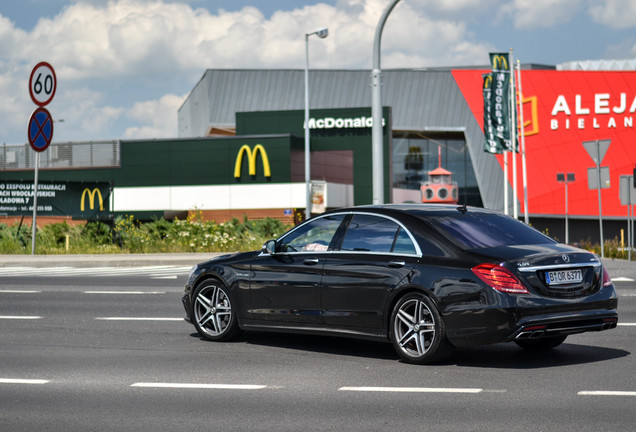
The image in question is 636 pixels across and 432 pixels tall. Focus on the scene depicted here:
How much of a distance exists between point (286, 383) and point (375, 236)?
2.05 metres

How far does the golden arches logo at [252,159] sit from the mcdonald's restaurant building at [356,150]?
7 cm

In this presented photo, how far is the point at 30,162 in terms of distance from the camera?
63.5 metres

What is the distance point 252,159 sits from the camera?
56156 mm

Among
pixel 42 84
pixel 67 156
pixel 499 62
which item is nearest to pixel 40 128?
pixel 42 84

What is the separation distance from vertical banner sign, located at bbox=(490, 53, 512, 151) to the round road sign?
80.9ft

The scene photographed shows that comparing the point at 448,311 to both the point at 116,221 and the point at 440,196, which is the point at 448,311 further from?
the point at 440,196

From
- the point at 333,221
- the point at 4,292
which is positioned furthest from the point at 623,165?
the point at 333,221

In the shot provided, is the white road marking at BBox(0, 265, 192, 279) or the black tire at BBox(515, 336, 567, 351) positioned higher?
the white road marking at BBox(0, 265, 192, 279)

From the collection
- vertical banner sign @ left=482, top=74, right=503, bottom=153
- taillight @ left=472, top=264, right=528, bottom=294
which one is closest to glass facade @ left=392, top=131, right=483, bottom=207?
vertical banner sign @ left=482, top=74, right=503, bottom=153

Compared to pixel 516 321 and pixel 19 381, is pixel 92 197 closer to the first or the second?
pixel 19 381

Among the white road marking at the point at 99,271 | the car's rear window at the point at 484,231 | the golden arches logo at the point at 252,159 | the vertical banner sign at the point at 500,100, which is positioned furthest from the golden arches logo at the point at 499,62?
the car's rear window at the point at 484,231

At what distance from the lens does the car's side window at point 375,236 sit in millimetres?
8961

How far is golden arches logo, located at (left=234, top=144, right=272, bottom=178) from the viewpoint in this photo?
55.9 meters

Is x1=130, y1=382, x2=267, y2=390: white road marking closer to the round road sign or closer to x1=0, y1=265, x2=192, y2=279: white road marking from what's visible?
x1=0, y1=265, x2=192, y2=279: white road marking
